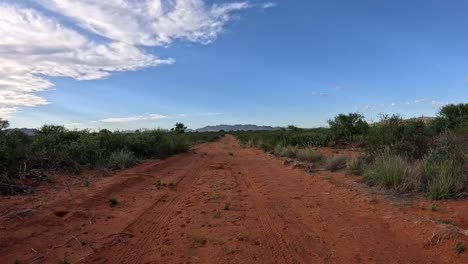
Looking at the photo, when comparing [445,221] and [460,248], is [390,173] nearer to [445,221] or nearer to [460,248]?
[445,221]

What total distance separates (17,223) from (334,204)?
686cm

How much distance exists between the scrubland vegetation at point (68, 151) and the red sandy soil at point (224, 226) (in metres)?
1.31

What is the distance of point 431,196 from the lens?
9.41 metres

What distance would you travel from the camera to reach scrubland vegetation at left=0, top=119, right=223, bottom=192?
39.8 feet

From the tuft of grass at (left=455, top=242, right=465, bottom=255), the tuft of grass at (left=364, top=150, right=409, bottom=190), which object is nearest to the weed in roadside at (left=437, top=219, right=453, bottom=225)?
the tuft of grass at (left=455, top=242, right=465, bottom=255)

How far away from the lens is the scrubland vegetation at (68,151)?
12125mm

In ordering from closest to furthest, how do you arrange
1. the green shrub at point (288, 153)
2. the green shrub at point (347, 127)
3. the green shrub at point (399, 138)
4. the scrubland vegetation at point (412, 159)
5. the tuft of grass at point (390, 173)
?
the scrubland vegetation at point (412, 159) < the tuft of grass at point (390, 173) < the green shrub at point (399, 138) < the green shrub at point (288, 153) < the green shrub at point (347, 127)

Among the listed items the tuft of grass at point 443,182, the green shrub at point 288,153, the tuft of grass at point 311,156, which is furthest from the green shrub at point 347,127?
the tuft of grass at point 443,182

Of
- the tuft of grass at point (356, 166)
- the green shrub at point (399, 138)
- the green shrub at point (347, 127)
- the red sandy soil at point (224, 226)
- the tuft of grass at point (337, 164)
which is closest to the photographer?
the red sandy soil at point (224, 226)

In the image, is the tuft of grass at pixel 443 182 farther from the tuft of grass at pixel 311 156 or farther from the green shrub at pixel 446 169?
the tuft of grass at pixel 311 156

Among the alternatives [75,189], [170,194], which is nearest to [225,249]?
[170,194]

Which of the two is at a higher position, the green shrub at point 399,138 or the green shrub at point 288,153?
the green shrub at point 399,138

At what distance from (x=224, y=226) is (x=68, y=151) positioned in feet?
34.0

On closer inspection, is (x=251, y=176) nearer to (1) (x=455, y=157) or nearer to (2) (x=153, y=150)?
(1) (x=455, y=157)
